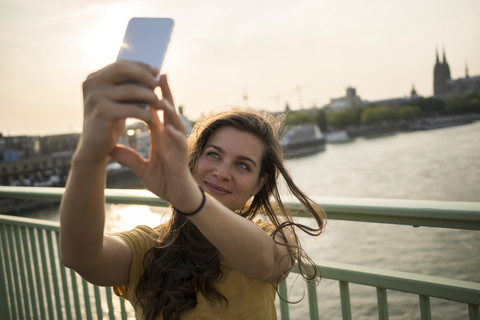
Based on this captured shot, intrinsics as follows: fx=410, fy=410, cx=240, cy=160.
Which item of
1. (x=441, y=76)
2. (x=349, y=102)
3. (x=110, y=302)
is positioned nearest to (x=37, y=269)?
(x=110, y=302)

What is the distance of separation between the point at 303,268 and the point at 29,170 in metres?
46.8

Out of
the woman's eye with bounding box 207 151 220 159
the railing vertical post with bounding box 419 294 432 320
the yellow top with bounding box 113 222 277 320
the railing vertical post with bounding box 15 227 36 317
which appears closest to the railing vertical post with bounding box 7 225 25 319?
the railing vertical post with bounding box 15 227 36 317

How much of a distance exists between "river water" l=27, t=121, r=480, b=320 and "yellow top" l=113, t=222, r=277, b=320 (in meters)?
0.26

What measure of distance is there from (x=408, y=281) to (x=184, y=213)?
→ 0.68 metres

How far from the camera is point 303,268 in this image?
1312mm

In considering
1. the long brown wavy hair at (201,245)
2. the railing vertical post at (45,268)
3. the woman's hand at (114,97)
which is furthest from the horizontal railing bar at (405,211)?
the railing vertical post at (45,268)

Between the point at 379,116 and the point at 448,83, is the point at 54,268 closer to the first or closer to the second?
the point at 379,116

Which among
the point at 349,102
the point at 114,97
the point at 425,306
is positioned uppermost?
the point at 114,97

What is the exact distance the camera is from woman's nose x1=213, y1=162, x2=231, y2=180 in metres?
1.15

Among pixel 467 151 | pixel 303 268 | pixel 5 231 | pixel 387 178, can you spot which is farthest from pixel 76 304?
pixel 467 151

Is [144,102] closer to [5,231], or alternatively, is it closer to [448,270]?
[5,231]

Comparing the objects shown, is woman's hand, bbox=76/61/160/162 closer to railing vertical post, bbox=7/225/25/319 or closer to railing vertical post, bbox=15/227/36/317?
railing vertical post, bbox=15/227/36/317

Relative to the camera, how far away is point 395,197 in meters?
29.8

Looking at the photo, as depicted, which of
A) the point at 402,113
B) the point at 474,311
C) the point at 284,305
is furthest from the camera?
the point at 402,113
